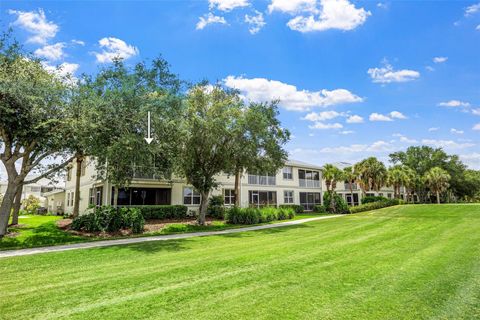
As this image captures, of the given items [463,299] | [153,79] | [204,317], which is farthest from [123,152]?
[463,299]

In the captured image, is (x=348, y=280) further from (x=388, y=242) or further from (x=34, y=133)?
(x=34, y=133)

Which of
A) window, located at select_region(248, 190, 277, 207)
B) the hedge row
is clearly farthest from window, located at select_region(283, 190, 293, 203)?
the hedge row

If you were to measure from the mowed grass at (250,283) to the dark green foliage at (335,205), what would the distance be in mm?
21660

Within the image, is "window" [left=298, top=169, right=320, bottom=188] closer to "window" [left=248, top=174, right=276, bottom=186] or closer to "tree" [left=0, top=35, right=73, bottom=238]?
"window" [left=248, top=174, right=276, bottom=186]

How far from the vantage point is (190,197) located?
26875 mm

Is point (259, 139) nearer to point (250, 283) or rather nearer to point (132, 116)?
point (132, 116)

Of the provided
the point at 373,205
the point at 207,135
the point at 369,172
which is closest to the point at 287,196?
the point at 373,205

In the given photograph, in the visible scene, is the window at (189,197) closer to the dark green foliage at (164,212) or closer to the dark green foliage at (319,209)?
the dark green foliage at (164,212)

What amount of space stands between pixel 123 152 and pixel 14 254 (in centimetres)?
525

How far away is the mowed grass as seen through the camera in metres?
4.82

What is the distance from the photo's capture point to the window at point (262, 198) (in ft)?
105

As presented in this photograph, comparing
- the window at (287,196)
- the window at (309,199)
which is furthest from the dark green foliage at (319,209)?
the window at (287,196)

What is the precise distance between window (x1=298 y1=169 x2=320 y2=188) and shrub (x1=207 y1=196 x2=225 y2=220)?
12901 millimetres

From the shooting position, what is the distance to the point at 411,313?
15.1 ft
